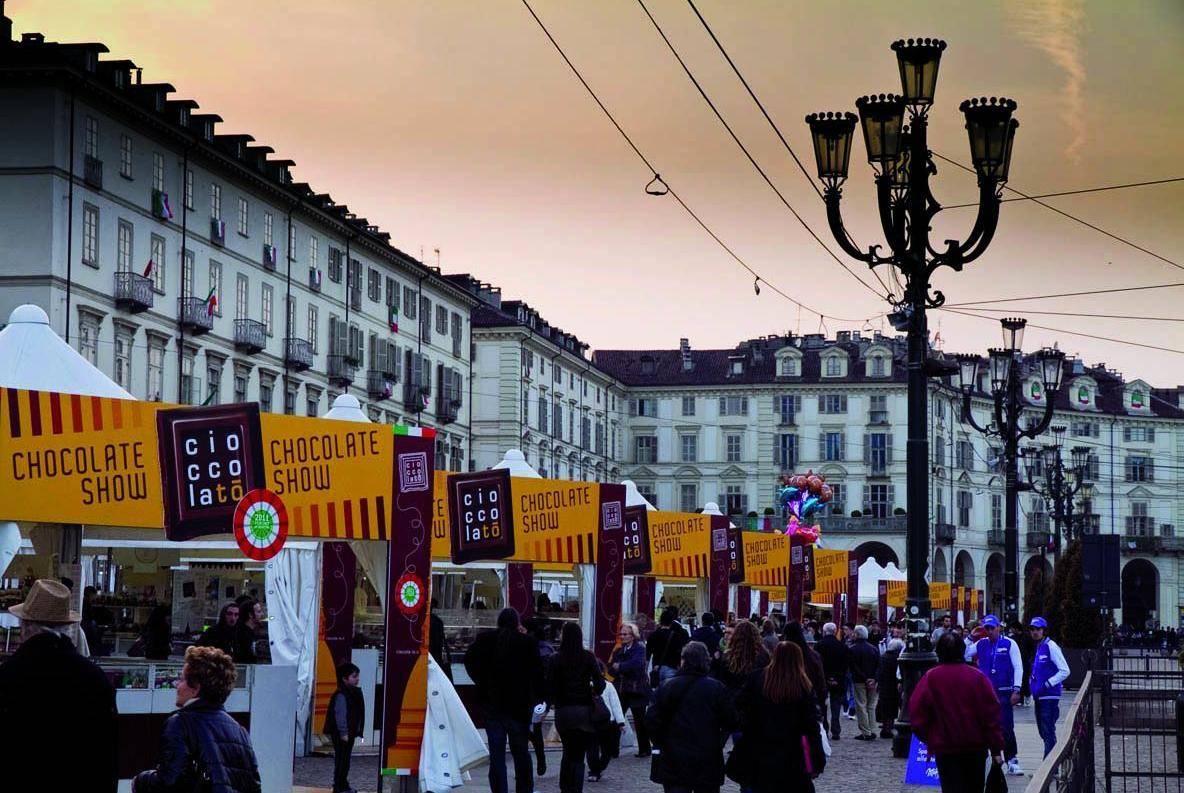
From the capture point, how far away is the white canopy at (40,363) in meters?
18.5

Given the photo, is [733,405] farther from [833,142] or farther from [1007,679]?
[833,142]

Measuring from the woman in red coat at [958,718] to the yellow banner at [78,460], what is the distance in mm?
7477

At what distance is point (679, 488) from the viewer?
10725cm

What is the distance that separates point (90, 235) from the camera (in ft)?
144

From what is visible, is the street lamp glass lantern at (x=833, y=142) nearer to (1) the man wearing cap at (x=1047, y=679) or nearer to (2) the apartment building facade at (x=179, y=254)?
(1) the man wearing cap at (x=1047, y=679)

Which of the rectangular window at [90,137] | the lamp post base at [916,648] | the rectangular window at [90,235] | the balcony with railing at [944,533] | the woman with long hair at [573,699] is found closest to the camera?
the woman with long hair at [573,699]

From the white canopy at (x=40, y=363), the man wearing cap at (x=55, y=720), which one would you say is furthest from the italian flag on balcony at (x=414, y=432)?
the man wearing cap at (x=55, y=720)

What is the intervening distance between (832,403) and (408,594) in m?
90.4

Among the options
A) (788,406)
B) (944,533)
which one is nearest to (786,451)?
(788,406)

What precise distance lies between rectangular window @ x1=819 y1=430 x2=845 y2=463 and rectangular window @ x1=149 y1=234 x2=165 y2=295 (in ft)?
208

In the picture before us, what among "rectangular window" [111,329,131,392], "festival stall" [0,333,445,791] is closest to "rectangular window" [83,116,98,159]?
"rectangular window" [111,329,131,392]

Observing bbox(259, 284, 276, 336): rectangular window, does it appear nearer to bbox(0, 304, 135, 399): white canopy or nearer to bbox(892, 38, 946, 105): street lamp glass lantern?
bbox(0, 304, 135, 399): white canopy

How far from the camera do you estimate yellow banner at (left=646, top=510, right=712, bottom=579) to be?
31219mm

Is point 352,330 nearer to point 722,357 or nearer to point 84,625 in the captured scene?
point 84,625
